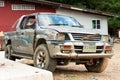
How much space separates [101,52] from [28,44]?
2273 mm

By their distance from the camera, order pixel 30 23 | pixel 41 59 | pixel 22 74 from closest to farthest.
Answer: pixel 22 74
pixel 41 59
pixel 30 23

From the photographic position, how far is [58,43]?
9562 millimetres

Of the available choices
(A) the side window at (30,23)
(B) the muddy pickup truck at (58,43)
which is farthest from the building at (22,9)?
(B) the muddy pickup truck at (58,43)

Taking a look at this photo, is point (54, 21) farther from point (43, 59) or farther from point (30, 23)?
Answer: point (43, 59)

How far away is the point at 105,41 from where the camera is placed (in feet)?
34.0

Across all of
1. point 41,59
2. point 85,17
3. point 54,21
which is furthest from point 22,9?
point 41,59

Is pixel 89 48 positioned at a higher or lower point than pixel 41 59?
higher

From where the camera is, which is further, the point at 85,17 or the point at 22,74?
the point at 85,17

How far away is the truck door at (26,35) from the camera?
35.6 feet

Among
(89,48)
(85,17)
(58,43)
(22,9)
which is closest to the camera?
(58,43)

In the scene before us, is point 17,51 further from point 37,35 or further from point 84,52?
point 84,52

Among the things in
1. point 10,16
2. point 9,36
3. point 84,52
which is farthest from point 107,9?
point 84,52

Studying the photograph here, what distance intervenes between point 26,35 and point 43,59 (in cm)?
133

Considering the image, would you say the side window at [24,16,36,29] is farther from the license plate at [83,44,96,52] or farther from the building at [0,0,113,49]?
the building at [0,0,113,49]
